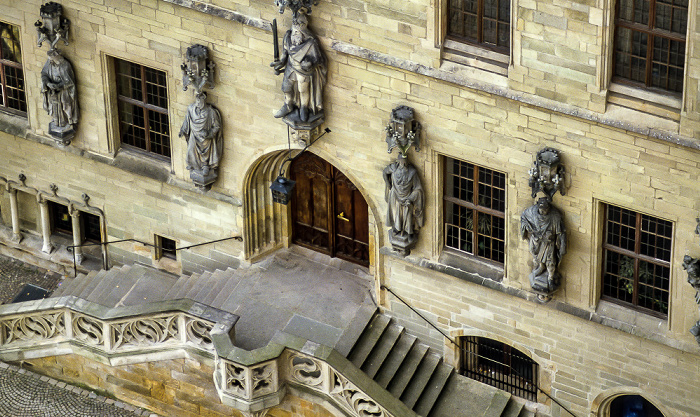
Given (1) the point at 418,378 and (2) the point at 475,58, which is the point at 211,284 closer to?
(1) the point at 418,378

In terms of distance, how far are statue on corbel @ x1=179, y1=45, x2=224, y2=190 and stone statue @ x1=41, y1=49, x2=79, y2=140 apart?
2.78m

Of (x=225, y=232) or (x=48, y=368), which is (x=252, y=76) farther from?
(x=48, y=368)

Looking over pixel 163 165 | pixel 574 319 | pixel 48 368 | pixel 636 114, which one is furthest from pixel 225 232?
pixel 636 114

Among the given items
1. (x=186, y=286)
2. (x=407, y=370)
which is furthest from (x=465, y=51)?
(x=186, y=286)

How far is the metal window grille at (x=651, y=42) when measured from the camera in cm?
2781

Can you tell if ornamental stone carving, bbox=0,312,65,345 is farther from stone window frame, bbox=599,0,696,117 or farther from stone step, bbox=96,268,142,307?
stone window frame, bbox=599,0,696,117

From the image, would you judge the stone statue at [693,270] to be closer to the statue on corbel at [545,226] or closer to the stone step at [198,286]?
the statue on corbel at [545,226]

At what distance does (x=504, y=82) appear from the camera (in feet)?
97.8

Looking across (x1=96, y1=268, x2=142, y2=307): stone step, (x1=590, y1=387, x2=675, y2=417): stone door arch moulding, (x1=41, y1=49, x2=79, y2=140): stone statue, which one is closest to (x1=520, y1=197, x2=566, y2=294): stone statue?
(x1=590, y1=387, x2=675, y2=417): stone door arch moulding

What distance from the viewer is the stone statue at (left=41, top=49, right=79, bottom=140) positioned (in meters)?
34.5

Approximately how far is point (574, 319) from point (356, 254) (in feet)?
17.8

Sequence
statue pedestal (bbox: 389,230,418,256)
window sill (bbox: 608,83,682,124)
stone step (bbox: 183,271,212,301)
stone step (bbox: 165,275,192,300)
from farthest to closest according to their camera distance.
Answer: stone step (bbox: 165,275,192,300) → stone step (bbox: 183,271,212,301) → statue pedestal (bbox: 389,230,418,256) → window sill (bbox: 608,83,682,124)

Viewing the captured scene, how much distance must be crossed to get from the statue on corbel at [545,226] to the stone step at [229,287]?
6.50 meters

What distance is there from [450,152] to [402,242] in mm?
2251
